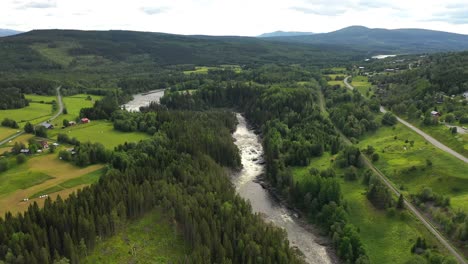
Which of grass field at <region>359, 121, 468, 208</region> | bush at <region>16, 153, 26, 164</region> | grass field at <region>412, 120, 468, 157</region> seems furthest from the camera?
grass field at <region>412, 120, 468, 157</region>

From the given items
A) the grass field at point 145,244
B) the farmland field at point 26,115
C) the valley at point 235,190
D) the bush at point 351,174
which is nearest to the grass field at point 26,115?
the farmland field at point 26,115

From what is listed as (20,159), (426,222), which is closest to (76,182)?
(20,159)

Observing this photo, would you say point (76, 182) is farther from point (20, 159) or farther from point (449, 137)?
point (449, 137)

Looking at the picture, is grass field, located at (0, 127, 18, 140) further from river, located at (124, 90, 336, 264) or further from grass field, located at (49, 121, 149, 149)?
river, located at (124, 90, 336, 264)

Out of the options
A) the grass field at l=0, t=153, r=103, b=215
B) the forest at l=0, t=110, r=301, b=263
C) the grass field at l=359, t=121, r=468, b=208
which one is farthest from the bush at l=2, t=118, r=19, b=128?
the grass field at l=359, t=121, r=468, b=208

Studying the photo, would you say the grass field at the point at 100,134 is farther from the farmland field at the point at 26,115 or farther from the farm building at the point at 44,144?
the farmland field at the point at 26,115
